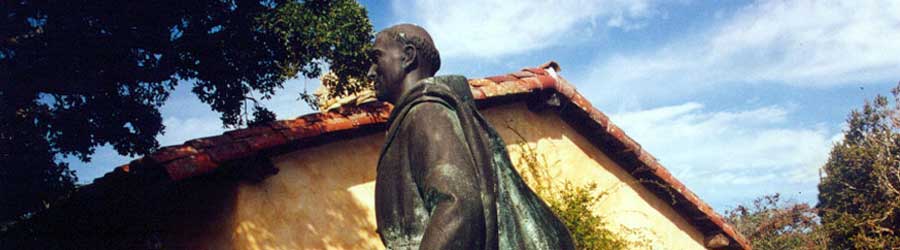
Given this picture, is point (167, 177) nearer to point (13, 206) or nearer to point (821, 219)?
point (13, 206)

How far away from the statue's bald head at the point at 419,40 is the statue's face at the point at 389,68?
2cm

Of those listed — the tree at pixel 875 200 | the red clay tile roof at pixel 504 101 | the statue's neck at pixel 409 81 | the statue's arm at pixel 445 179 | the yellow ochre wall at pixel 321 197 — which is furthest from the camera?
the tree at pixel 875 200

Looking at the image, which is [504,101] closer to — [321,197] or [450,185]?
A: [321,197]

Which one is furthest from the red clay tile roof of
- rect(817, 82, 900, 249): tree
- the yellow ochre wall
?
rect(817, 82, 900, 249): tree

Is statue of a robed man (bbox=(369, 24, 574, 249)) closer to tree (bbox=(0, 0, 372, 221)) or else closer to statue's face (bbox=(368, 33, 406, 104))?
statue's face (bbox=(368, 33, 406, 104))

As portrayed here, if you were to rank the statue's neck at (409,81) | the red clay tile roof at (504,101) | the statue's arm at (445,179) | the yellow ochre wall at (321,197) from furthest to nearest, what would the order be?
1. the yellow ochre wall at (321,197)
2. the red clay tile roof at (504,101)
3. the statue's neck at (409,81)
4. the statue's arm at (445,179)

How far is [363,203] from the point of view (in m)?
7.44

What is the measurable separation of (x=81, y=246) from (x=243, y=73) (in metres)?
2.48

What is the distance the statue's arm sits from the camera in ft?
6.34

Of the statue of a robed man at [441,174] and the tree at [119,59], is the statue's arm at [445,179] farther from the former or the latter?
the tree at [119,59]

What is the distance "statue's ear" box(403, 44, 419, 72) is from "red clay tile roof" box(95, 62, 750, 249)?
13.1 ft

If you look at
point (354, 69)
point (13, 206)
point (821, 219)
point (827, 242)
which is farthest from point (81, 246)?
point (821, 219)

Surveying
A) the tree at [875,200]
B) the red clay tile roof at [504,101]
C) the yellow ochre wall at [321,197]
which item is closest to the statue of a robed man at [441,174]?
the red clay tile roof at [504,101]

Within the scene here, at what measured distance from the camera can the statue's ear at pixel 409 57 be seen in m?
2.48
